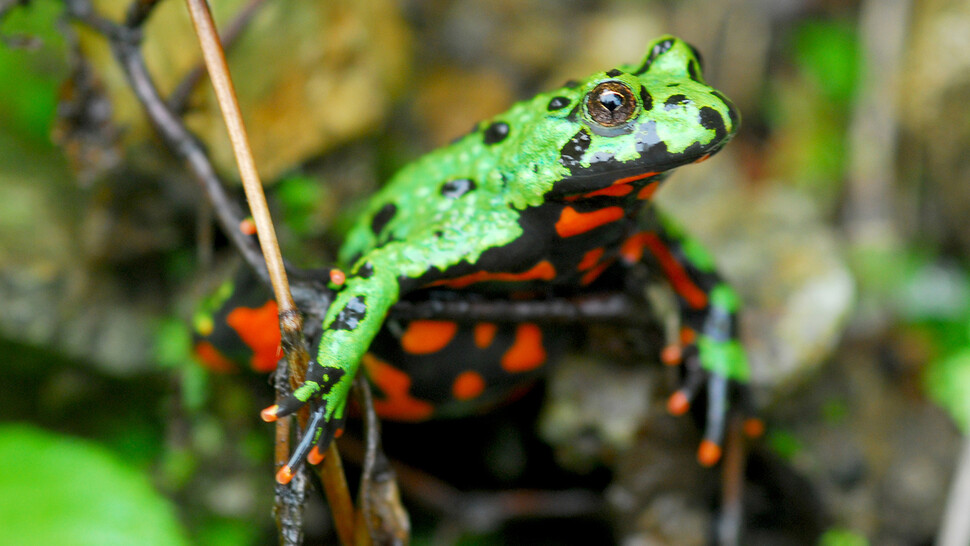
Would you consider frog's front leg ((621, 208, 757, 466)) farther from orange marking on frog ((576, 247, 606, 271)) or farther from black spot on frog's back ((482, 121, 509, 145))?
black spot on frog's back ((482, 121, 509, 145))

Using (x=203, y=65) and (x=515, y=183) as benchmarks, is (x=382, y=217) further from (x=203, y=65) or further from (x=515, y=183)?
(x=203, y=65)

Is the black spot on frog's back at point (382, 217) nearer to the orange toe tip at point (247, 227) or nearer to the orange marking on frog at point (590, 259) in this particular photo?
the orange toe tip at point (247, 227)

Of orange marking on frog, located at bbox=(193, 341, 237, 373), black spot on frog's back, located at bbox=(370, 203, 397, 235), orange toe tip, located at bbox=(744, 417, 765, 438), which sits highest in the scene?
black spot on frog's back, located at bbox=(370, 203, 397, 235)

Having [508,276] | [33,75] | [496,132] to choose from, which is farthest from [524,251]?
[33,75]

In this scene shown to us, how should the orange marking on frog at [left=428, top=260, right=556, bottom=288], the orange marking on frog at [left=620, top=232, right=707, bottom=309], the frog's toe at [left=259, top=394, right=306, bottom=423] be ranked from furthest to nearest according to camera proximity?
the orange marking on frog at [left=620, top=232, right=707, bottom=309]
the orange marking on frog at [left=428, top=260, right=556, bottom=288]
the frog's toe at [left=259, top=394, right=306, bottom=423]

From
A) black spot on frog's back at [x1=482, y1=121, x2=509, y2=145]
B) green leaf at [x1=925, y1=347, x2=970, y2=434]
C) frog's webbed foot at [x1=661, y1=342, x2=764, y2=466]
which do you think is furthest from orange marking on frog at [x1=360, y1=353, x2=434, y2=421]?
green leaf at [x1=925, y1=347, x2=970, y2=434]

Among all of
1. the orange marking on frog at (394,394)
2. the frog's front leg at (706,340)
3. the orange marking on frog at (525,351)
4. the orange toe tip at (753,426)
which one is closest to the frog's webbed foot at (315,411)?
the orange marking on frog at (394,394)
